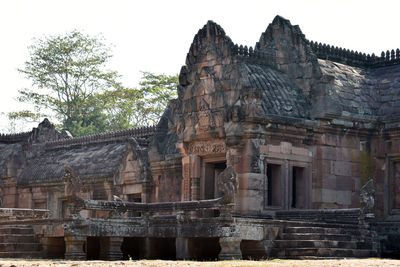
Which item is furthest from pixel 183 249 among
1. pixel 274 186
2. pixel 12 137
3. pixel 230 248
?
pixel 12 137

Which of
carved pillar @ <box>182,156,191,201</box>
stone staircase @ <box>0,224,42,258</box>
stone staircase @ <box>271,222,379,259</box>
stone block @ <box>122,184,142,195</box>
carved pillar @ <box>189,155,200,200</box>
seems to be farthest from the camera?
stone block @ <box>122,184,142,195</box>

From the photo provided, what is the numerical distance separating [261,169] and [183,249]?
422cm

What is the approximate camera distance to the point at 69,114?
57688 mm

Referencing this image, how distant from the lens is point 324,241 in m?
23.4

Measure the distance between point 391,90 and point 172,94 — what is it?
30.7 metres

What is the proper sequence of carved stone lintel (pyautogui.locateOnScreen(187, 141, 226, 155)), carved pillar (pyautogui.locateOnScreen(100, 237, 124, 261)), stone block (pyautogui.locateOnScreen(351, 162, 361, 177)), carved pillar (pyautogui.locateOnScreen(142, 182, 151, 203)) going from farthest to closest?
carved pillar (pyautogui.locateOnScreen(142, 182, 151, 203)) → stone block (pyautogui.locateOnScreen(351, 162, 361, 177)) → carved stone lintel (pyautogui.locateOnScreen(187, 141, 226, 155)) → carved pillar (pyautogui.locateOnScreen(100, 237, 124, 261))

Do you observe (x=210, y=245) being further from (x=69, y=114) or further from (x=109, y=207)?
(x=69, y=114)

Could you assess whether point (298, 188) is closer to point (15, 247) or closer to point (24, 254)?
point (24, 254)

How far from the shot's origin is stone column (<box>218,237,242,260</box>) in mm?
21875

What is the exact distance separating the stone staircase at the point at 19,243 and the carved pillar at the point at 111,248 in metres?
1.98

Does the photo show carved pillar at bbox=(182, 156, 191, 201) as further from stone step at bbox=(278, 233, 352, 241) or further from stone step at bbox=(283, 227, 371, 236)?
stone step at bbox=(278, 233, 352, 241)

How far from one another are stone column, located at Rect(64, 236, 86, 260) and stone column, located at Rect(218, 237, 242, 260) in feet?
12.1

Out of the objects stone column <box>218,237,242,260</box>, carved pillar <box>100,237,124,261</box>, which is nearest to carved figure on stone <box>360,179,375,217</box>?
stone column <box>218,237,242,260</box>

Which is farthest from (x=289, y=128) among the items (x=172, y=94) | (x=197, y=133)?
(x=172, y=94)
